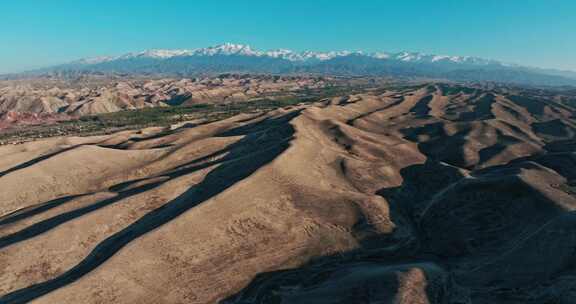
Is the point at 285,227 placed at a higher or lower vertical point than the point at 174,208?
lower

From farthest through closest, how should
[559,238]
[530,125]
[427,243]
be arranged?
[530,125] → [427,243] → [559,238]

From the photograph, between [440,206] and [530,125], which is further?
[530,125]

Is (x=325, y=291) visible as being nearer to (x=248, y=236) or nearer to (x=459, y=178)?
(x=248, y=236)

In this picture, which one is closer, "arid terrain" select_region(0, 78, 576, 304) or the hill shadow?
"arid terrain" select_region(0, 78, 576, 304)

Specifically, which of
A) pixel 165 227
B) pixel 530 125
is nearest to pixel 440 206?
pixel 165 227

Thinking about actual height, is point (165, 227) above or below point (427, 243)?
above

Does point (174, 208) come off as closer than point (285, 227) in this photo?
No

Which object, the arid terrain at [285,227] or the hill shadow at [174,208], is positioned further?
the hill shadow at [174,208]

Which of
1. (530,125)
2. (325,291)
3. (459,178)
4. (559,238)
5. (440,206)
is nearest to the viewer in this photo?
(325,291)
